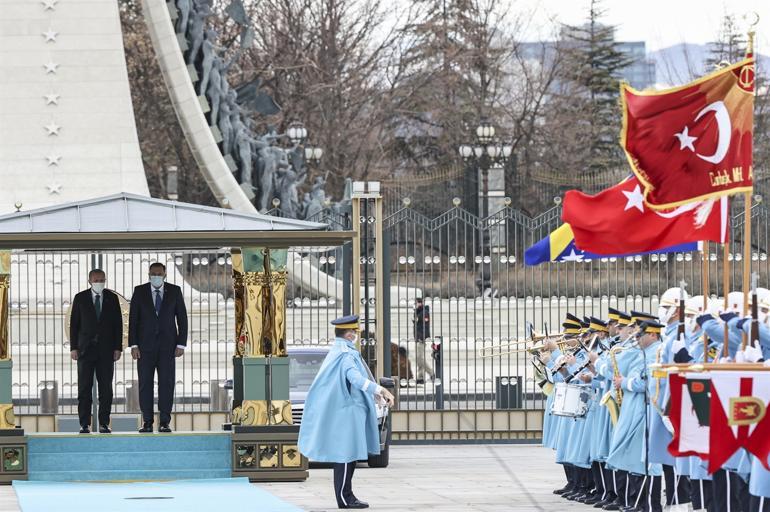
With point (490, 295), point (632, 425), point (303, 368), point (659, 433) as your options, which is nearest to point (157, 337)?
point (303, 368)

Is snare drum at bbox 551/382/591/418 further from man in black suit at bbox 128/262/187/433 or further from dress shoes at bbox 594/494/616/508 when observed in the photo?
man in black suit at bbox 128/262/187/433


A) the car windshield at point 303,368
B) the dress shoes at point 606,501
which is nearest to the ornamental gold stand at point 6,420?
the car windshield at point 303,368

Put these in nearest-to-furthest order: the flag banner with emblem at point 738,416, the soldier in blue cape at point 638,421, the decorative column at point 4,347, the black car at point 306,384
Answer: the flag banner with emblem at point 738,416 → the soldier in blue cape at point 638,421 → the decorative column at point 4,347 → the black car at point 306,384

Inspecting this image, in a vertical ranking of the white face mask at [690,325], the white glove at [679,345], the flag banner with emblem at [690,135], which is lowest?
the white glove at [679,345]

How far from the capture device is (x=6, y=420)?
19375mm

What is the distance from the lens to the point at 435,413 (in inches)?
983

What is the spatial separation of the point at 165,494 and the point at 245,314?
292cm

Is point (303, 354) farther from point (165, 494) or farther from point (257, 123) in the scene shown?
point (257, 123)

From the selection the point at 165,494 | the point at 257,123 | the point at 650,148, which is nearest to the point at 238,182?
the point at 257,123

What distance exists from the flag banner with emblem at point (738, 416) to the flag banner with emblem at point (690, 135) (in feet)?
4.90

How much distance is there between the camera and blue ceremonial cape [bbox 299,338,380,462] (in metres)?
16.8

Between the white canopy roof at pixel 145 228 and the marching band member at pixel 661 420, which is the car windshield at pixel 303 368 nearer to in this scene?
the white canopy roof at pixel 145 228

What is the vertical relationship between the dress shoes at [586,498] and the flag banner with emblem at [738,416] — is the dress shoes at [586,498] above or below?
below

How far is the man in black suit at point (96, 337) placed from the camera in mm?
19922
